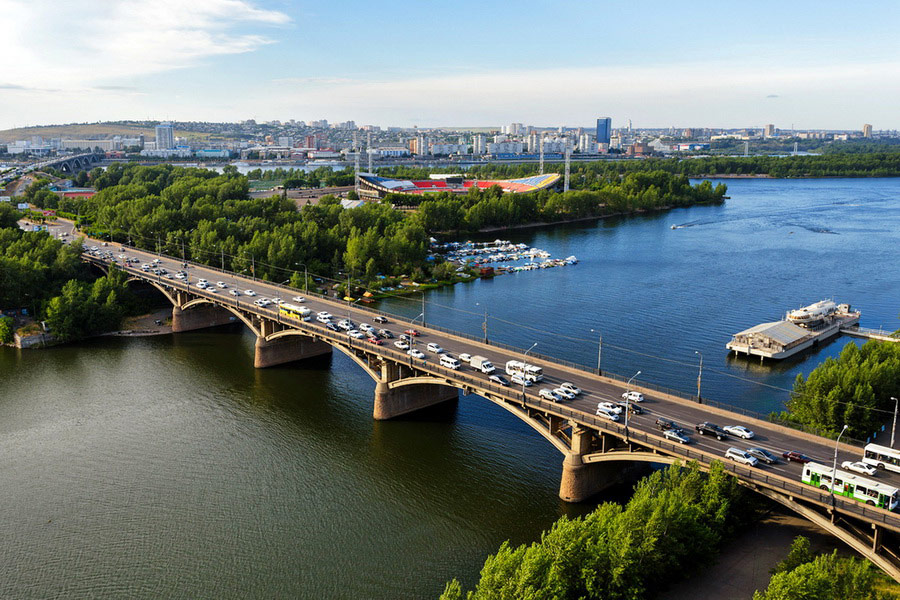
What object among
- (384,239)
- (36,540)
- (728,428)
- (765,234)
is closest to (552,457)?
(728,428)

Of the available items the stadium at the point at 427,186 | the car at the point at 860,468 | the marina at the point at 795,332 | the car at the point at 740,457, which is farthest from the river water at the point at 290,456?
the stadium at the point at 427,186

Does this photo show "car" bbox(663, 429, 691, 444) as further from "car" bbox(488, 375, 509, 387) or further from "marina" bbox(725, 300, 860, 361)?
"marina" bbox(725, 300, 860, 361)

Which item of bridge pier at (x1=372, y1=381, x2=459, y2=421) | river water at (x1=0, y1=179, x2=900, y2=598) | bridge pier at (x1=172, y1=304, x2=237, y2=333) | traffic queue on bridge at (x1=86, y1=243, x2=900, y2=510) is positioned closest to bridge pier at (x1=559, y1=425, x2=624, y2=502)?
river water at (x1=0, y1=179, x2=900, y2=598)

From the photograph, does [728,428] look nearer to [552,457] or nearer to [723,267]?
[552,457]

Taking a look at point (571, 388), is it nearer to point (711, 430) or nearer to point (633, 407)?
point (633, 407)

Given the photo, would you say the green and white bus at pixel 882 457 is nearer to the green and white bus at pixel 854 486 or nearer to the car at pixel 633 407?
the green and white bus at pixel 854 486
